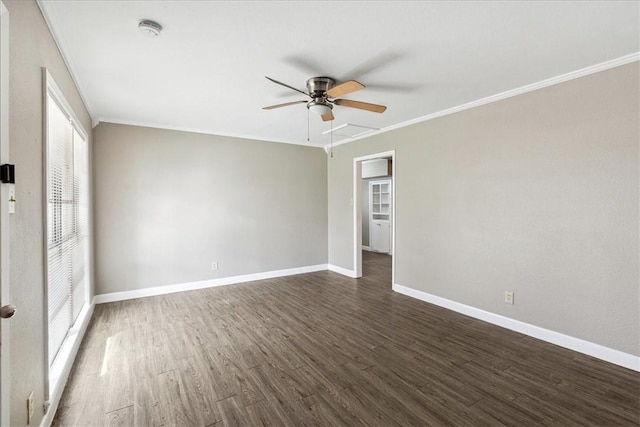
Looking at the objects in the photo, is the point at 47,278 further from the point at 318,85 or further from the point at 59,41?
the point at 318,85

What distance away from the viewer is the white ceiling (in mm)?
1826

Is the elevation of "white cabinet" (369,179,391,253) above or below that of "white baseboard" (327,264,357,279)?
above

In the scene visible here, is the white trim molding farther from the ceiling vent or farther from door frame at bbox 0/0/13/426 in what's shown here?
door frame at bbox 0/0/13/426

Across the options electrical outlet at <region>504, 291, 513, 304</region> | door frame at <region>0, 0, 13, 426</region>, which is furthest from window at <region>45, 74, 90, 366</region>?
electrical outlet at <region>504, 291, 513, 304</region>

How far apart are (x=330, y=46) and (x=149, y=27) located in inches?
49.4

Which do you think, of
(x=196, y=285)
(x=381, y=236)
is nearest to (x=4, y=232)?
(x=196, y=285)

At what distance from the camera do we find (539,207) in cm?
295

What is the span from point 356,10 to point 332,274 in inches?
181

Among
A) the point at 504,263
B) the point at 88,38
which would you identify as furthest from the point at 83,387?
the point at 504,263

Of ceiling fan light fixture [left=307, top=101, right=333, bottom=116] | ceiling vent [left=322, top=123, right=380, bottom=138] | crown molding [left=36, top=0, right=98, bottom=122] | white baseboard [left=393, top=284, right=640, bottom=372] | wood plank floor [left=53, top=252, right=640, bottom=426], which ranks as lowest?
wood plank floor [left=53, top=252, right=640, bottom=426]

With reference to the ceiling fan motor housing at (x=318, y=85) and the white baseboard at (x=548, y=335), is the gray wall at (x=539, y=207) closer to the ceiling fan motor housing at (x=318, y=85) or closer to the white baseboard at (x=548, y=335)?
the white baseboard at (x=548, y=335)

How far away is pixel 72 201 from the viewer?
9.36 feet

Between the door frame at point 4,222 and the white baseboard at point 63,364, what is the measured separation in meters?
0.81

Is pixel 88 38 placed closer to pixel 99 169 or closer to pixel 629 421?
pixel 99 169
